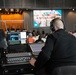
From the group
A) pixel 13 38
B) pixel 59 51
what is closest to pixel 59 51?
pixel 59 51

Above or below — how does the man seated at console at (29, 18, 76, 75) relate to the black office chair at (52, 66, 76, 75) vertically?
above

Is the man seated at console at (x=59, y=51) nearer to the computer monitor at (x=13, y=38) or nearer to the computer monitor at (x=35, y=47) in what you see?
the computer monitor at (x=35, y=47)

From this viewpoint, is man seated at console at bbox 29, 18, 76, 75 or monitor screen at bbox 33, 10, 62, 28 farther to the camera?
monitor screen at bbox 33, 10, 62, 28

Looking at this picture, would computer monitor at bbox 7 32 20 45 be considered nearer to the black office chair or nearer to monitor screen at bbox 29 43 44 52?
monitor screen at bbox 29 43 44 52

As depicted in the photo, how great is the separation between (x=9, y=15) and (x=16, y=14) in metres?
0.45

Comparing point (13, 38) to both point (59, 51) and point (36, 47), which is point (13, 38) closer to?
point (36, 47)

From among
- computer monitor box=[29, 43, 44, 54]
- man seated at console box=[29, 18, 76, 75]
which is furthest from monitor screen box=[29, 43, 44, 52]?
man seated at console box=[29, 18, 76, 75]

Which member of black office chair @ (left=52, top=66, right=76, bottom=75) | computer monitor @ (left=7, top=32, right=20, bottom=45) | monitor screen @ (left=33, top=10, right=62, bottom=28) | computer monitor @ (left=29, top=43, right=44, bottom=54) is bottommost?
black office chair @ (left=52, top=66, right=76, bottom=75)

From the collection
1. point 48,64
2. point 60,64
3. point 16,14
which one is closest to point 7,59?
point 48,64

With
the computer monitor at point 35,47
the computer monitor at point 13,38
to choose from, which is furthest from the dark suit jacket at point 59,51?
the computer monitor at point 13,38

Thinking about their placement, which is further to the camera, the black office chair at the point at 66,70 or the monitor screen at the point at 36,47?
the monitor screen at the point at 36,47

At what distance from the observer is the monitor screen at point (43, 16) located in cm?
1372

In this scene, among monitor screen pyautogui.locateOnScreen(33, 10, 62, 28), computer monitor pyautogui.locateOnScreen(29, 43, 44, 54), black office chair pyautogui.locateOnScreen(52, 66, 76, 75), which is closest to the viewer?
black office chair pyautogui.locateOnScreen(52, 66, 76, 75)

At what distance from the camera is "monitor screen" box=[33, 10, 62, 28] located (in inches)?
540
